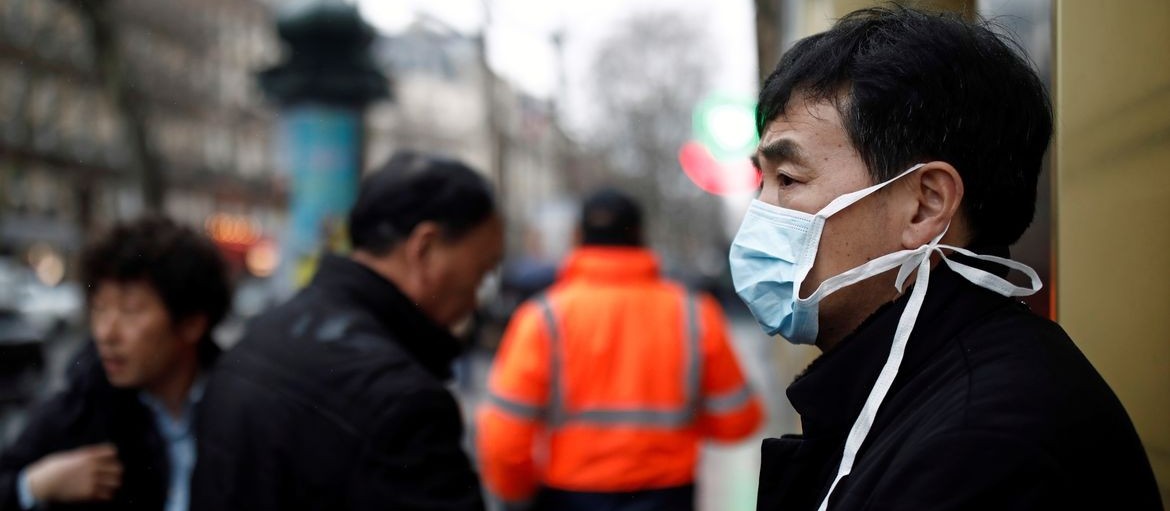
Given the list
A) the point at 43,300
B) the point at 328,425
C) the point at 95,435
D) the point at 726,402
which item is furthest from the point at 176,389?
the point at 43,300

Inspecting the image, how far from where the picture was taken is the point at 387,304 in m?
2.48

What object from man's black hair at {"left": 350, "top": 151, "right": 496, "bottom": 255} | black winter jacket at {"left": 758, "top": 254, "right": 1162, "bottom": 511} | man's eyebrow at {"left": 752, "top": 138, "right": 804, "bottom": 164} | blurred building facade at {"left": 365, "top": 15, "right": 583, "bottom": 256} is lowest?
blurred building facade at {"left": 365, "top": 15, "right": 583, "bottom": 256}

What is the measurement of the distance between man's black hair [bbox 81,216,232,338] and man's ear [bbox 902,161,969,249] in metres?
2.24

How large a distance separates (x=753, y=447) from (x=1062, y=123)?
8.28m

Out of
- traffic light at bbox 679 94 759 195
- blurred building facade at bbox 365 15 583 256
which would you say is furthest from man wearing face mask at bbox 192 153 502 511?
traffic light at bbox 679 94 759 195

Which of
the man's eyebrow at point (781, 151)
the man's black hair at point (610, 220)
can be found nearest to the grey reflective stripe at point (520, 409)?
the man's black hair at point (610, 220)

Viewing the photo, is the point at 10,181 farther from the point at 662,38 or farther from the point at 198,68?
the point at 662,38

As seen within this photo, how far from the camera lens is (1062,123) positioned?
2.00 m

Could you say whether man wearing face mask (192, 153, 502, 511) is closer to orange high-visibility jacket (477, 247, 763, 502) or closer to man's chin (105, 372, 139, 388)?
man's chin (105, 372, 139, 388)

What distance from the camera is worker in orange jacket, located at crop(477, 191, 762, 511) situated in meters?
3.83

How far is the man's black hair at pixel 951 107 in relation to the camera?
1.48 meters

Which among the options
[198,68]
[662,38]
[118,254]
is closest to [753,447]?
[118,254]

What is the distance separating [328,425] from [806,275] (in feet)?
3.58

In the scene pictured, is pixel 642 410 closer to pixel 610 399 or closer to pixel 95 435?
pixel 610 399
